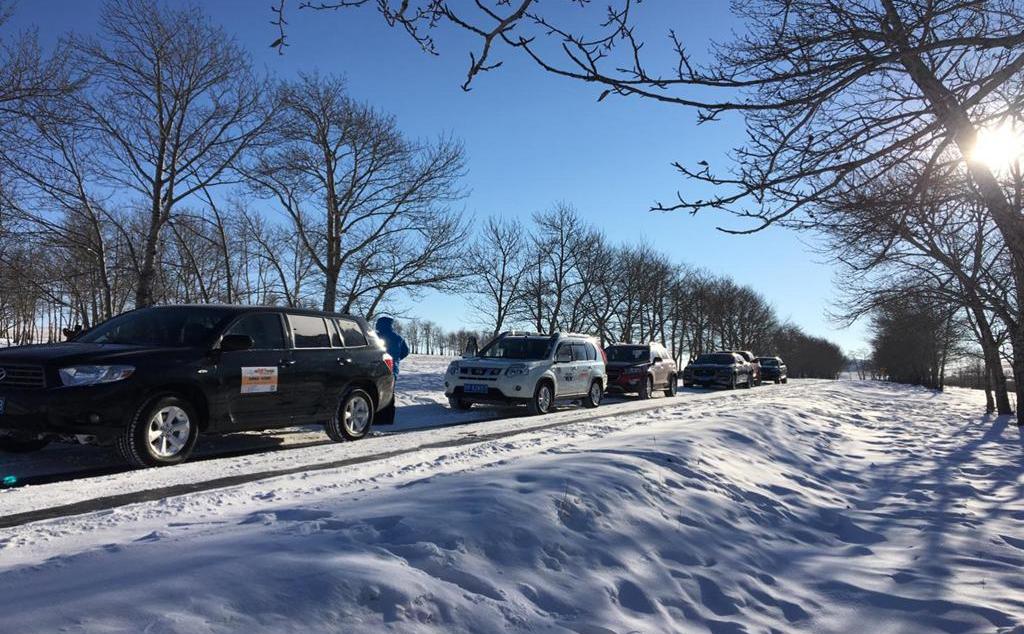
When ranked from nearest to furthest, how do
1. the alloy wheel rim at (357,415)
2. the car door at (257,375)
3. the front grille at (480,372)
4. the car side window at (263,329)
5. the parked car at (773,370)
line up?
the car door at (257,375) → the car side window at (263,329) → the alloy wheel rim at (357,415) → the front grille at (480,372) → the parked car at (773,370)

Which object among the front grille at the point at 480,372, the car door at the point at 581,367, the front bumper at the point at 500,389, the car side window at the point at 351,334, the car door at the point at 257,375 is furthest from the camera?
the car door at the point at 581,367

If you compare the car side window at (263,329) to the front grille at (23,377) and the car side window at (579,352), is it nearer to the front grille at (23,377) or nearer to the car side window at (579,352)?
the front grille at (23,377)

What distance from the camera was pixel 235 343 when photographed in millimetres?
6773

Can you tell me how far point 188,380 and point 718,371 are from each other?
25.0 meters

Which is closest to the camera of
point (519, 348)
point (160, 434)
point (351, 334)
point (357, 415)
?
point (160, 434)

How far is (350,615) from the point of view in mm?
2383

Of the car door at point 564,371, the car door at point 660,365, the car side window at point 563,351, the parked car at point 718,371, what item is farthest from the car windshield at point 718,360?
the car side window at point 563,351

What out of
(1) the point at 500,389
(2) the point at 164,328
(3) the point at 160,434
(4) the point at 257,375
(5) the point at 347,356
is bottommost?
(3) the point at 160,434

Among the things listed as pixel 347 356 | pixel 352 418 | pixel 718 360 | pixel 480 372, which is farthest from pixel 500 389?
pixel 718 360

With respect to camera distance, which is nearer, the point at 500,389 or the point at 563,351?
the point at 500,389

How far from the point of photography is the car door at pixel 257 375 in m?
6.89

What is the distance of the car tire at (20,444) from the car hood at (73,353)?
712 millimetres

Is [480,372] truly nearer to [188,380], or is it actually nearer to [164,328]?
[164,328]

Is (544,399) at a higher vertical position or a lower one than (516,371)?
lower
